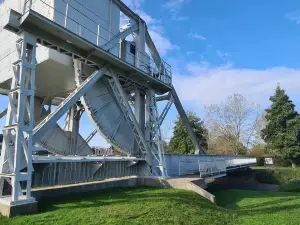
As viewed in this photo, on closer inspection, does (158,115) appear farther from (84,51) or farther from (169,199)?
(169,199)

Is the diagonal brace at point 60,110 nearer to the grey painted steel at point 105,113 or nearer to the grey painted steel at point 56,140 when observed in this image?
the grey painted steel at point 105,113

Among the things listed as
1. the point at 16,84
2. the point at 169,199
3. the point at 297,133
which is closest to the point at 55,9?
the point at 16,84

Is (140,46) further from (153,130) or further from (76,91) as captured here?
(76,91)

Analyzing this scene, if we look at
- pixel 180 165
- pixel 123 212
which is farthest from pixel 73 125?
pixel 123 212

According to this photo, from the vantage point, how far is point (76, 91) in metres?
9.85

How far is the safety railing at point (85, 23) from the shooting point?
10.4 meters

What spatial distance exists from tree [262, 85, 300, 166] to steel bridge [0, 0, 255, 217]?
52.5 feet

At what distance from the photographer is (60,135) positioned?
1392cm

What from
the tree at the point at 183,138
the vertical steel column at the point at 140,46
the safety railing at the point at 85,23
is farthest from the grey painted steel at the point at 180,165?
the tree at the point at 183,138

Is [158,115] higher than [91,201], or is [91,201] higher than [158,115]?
[158,115]

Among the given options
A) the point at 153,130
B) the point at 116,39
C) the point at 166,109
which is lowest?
the point at 153,130

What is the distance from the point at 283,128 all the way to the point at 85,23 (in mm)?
27712

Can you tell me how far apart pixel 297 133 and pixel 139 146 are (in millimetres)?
23652

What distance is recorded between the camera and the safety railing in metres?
10.4
